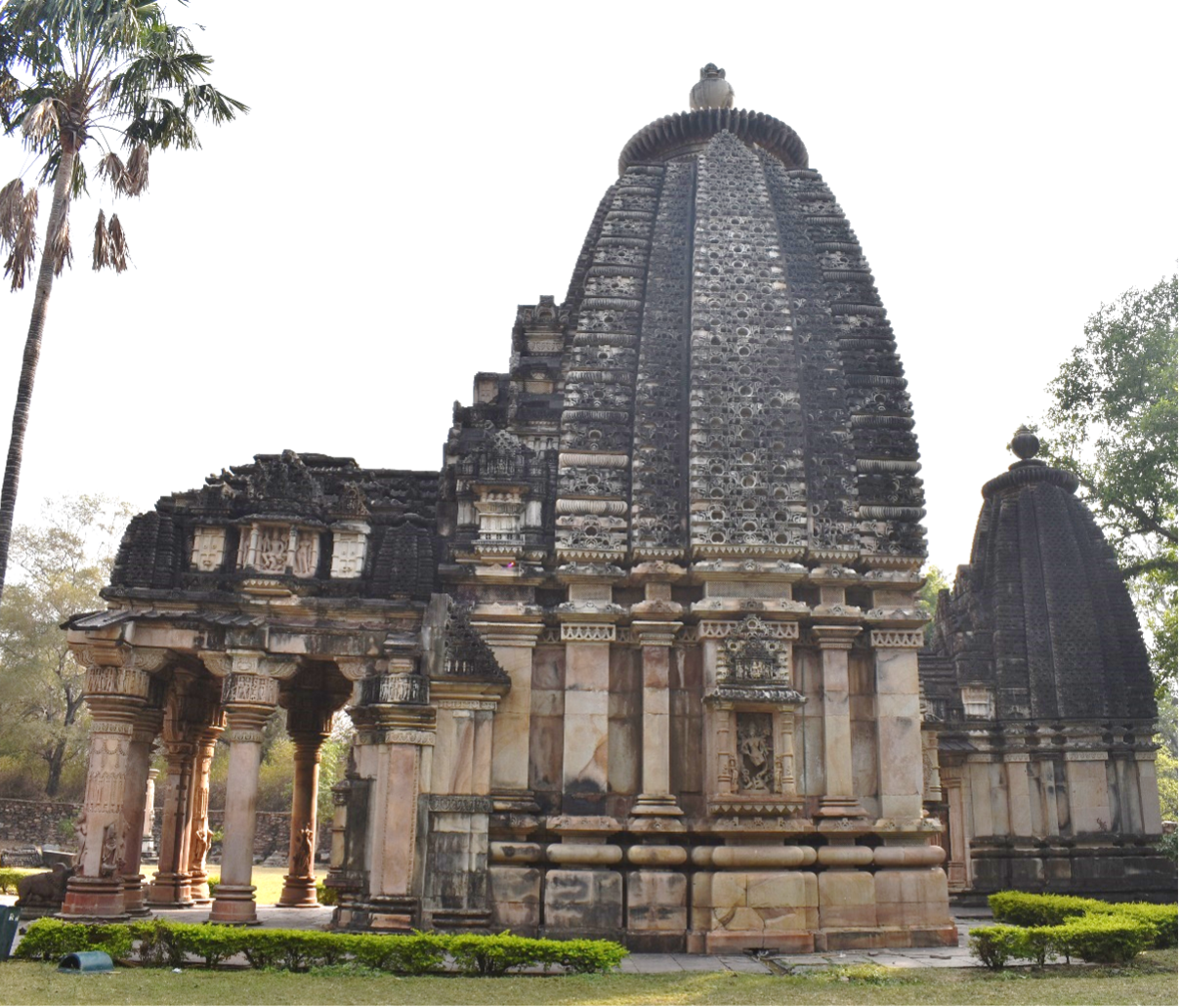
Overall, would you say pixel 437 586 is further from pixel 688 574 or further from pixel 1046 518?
pixel 1046 518

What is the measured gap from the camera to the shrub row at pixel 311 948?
35.5ft

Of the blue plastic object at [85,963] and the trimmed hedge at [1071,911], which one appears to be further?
the trimmed hedge at [1071,911]

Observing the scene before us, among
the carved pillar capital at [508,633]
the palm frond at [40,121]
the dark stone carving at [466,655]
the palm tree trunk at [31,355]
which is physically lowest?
the dark stone carving at [466,655]

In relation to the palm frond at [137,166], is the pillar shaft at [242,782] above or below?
below

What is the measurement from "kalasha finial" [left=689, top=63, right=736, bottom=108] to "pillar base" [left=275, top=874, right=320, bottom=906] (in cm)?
1562

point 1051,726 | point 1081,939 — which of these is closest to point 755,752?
point 1081,939

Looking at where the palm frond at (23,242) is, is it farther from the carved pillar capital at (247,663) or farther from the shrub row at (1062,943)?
the shrub row at (1062,943)

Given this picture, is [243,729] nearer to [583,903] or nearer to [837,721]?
[583,903]

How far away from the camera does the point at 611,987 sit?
9938 mm

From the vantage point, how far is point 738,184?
1697 cm

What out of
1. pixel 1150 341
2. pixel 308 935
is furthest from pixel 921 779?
pixel 1150 341

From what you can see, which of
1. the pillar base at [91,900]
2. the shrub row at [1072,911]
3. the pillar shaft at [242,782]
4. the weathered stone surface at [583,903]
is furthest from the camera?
the pillar base at [91,900]

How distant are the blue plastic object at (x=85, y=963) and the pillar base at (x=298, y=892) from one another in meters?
7.98

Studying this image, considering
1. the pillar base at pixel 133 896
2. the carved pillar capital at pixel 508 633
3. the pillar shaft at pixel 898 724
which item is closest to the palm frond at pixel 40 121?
the carved pillar capital at pixel 508 633
